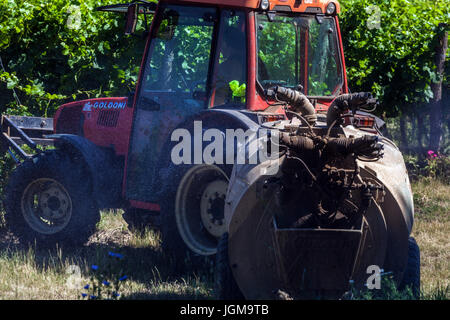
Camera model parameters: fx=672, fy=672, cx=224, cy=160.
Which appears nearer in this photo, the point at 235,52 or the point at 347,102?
the point at 347,102

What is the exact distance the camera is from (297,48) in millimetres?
6242

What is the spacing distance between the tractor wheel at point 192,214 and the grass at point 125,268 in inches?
7.6

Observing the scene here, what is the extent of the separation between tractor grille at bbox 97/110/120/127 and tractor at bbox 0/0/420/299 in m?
0.02

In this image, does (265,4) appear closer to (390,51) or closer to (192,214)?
(192,214)

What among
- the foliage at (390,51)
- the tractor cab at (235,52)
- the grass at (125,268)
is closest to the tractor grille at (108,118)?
the tractor cab at (235,52)

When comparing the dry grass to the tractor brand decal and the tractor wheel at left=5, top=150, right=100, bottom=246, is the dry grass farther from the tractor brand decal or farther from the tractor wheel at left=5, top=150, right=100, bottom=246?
the tractor brand decal

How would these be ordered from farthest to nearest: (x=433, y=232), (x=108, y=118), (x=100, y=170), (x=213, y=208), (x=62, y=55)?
1. (x=62, y=55)
2. (x=433, y=232)
3. (x=108, y=118)
4. (x=100, y=170)
5. (x=213, y=208)

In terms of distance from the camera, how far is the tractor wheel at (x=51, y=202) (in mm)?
6656

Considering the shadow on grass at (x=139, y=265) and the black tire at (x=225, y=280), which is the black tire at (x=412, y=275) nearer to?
the black tire at (x=225, y=280)

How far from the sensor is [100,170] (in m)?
6.72

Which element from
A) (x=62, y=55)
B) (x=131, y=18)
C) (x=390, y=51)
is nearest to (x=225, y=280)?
(x=131, y=18)

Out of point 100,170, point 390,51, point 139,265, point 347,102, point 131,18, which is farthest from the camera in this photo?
point 390,51

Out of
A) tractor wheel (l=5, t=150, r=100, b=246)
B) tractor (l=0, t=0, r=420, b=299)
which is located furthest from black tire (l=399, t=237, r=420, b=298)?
tractor wheel (l=5, t=150, r=100, b=246)

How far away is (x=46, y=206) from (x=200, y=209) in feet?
6.70
